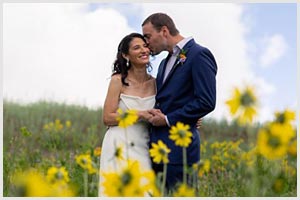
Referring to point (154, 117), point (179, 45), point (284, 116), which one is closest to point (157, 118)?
point (154, 117)

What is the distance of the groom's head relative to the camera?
4367 millimetres

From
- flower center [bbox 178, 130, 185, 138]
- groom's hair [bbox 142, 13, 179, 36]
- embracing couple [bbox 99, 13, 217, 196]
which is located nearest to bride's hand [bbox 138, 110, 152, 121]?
embracing couple [bbox 99, 13, 217, 196]

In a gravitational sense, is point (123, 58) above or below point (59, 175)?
above

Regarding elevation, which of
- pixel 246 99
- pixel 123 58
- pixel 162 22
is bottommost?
pixel 246 99

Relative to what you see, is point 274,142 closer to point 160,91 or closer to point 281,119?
point 281,119

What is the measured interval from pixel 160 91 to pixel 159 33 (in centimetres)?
40

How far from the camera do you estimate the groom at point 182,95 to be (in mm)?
4117

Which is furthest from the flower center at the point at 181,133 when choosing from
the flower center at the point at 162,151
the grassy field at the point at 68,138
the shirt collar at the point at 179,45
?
the grassy field at the point at 68,138

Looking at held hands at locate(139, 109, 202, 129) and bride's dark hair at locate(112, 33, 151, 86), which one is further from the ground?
bride's dark hair at locate(112, 33, 151, 86)

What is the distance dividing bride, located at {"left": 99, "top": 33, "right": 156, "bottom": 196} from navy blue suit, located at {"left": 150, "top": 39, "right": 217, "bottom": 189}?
12 cm

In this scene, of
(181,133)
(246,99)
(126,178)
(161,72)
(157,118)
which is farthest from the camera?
(161,72)

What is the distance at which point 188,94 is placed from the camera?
4.23m

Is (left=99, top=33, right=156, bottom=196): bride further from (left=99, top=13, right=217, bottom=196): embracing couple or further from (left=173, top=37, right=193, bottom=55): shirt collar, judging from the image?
(left=173, top=37, right=193, bottom=55): shirt collar

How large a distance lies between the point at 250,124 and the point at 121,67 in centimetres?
229
